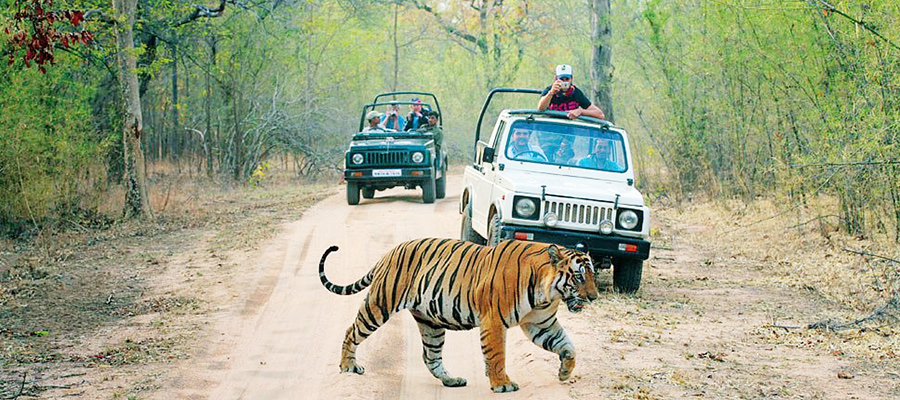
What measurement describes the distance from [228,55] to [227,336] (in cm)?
1639

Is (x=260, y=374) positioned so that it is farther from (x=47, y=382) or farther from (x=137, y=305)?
(x=137, y=305)

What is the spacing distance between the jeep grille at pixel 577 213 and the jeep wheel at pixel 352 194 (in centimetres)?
862

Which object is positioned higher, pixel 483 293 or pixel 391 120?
pixel 391 120

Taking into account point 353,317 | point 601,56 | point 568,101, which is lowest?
point 353,317

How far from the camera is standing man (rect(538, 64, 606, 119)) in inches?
425

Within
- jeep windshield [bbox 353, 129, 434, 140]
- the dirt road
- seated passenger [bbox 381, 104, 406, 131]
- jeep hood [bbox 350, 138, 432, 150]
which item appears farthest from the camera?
seated passenger [bbox 381, 104, 406, 131]

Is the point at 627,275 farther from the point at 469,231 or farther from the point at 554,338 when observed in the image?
the point at 554,338

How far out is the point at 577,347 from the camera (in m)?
7.33

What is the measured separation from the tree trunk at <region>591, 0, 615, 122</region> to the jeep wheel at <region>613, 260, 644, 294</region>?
11610 mm

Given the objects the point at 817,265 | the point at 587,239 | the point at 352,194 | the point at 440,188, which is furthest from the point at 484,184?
the point at 440,188

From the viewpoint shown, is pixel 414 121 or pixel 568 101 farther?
pixel 414 121

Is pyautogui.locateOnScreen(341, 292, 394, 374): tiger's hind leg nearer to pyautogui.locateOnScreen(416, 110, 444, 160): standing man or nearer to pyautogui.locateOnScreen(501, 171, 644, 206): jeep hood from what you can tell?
pyautogui.locateOnScreen(501, 171, 644, 206): jeep hood

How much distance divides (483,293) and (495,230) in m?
3.31

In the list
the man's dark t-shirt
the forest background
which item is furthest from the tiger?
the man's dark t-shirt
